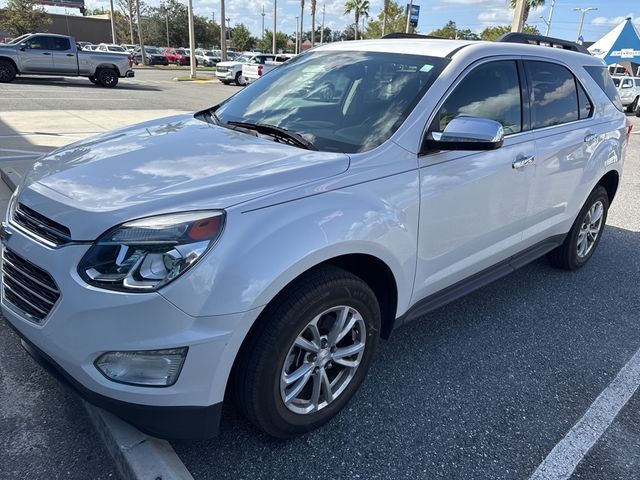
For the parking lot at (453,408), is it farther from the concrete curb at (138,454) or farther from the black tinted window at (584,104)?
the black tinted window at (584,104)

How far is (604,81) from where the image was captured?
14.8 feet

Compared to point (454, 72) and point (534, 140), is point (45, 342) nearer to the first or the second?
point (454, 72)

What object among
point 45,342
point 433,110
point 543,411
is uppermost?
point 433,110

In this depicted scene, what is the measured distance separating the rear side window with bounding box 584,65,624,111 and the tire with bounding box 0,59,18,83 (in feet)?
69.0

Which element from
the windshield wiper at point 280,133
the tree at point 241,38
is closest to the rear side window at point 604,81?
the windshield wiper at point 280,133

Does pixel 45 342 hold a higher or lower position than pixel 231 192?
lower

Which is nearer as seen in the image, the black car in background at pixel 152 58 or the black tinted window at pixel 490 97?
the black tinted window at pixel 490 97

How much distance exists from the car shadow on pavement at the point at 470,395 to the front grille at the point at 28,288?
0.89m

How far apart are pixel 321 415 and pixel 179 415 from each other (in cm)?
76

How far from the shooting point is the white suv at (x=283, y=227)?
192 cm

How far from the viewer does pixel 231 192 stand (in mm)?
2102

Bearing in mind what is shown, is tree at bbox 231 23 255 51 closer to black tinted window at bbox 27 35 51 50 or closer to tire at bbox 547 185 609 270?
black tinted window at bbox 27 35 51 50

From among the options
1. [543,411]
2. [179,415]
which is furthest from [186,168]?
[543,411]

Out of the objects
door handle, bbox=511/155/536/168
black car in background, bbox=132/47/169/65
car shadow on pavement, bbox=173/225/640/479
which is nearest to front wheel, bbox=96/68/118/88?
car shadow on pavement, bbox=173/225/640/479
